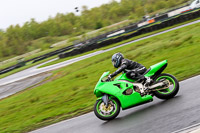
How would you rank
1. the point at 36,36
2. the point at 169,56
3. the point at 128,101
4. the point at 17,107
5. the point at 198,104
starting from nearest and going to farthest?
the point at 198,104 < the point at 128,101 < the point at 17,107 < the point at 169,56 < the point at 36,36

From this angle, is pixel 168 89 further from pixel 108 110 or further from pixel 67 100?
pixel 67 100

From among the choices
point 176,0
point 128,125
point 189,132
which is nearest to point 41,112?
point 128,125

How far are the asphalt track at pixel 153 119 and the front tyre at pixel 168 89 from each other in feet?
0.47

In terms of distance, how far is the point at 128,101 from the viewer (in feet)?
22.9

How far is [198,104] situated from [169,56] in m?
8.59

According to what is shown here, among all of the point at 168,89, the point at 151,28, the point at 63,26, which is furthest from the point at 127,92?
the point at 63,26

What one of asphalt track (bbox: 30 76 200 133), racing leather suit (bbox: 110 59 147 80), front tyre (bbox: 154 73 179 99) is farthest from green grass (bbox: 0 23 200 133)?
front tyre (bbox: 154 73 179 99)

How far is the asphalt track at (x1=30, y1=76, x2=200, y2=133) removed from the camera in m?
5.52

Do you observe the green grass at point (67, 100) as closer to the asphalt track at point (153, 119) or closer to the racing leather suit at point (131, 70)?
→ the asphalt track at point (153, 119)

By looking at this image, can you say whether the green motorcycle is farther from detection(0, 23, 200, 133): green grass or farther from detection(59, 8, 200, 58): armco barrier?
detection(59, 8, 200, 58): armco barrier

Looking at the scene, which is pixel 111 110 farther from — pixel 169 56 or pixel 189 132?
pixel 169 56

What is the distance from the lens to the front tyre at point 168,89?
284 inches

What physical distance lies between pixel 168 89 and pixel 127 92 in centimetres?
114

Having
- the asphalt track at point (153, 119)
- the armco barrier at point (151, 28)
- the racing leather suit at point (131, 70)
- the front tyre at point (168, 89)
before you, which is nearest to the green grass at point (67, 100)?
the asphalt track at point (153, 119)
